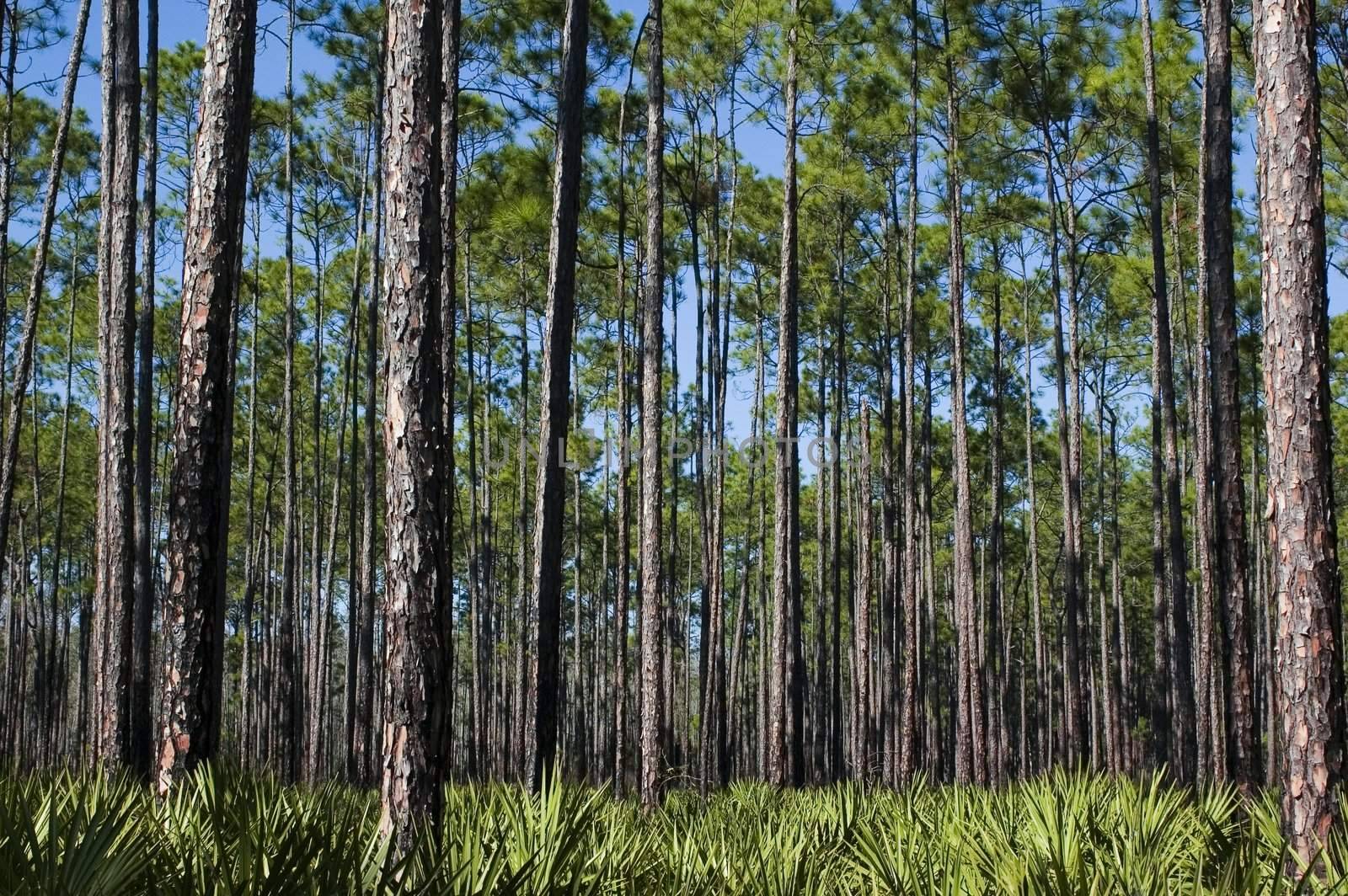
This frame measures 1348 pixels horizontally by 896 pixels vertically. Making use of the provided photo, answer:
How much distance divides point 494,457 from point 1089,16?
1760 cm

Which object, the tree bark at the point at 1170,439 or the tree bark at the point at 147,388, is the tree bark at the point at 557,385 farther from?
the tree bark at the point at 1170,439

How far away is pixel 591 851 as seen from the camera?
15.7 ft

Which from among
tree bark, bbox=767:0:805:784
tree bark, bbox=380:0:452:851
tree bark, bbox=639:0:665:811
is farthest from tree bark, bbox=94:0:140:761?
tree bark, bbox=767:0:805:784

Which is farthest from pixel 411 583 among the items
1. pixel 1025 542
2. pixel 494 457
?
pixel 1025 542

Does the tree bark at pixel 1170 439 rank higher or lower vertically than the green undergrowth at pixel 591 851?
higher

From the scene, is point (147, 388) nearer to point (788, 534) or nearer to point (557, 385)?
point (557, 385)

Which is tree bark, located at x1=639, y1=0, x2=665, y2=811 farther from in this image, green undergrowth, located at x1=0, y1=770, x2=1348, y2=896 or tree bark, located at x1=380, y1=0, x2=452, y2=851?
tree bark, located at x1=380, y1=0, x2=452, y2=851

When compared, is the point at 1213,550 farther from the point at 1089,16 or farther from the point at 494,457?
the point at 494,457

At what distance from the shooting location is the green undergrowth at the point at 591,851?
3131 mm

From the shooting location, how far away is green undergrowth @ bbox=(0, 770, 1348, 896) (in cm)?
313

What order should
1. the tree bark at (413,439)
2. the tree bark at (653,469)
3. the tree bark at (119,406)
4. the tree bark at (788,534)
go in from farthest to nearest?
the tree bark at (788,534)
the tree bark at (653,469)
the tree bark at (119,406)
the tree bark at (413,439)

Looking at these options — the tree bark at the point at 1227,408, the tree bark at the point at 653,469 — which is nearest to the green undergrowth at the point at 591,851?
the tree bark at the point at 1227,408

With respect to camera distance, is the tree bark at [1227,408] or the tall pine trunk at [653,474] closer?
the tree bark at [1227,408]

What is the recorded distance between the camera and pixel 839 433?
2233 centimetres
